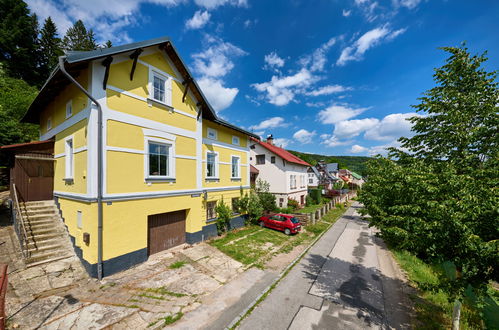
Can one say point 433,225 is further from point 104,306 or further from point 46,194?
point 46,194

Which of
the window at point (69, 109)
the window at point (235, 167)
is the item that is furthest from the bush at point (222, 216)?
the window at point (69, 109)

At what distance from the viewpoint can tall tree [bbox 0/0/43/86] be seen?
2734 cm

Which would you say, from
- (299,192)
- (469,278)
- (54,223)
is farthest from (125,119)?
(299,192)

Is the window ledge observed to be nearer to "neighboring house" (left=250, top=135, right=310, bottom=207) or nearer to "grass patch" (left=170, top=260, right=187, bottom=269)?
"grass patch" (left=170, top=260, right=187, bottom=269)

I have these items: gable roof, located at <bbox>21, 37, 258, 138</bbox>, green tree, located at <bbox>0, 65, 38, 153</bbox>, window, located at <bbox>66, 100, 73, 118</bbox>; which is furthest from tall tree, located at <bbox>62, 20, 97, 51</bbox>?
window, located at <bbox>66, 100, 73, 118</bbox>

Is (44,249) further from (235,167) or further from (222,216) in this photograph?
(235,167)

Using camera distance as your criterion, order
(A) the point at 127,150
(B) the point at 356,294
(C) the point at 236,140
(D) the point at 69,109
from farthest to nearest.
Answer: (C) the point at 236,140 < (D) the point at 69,109 < (A) the point at 127,150 < (B) the point at 356,294

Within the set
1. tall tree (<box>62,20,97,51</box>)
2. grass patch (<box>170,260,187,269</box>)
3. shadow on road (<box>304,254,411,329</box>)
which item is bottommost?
shadow on road (<box>304,254,411,329</box>)

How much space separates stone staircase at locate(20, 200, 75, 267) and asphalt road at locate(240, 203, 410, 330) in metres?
8.92

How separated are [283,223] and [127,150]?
11.8 meters

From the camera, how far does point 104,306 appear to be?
20.0ft

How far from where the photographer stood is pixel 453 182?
429 centimetres

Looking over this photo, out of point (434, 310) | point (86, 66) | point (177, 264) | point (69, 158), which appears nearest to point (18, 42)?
point (69, 158)

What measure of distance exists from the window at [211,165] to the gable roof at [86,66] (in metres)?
2.41
